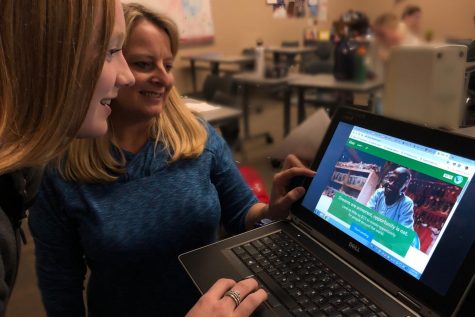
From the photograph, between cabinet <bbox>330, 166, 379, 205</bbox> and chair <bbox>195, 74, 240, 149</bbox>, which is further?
chair <bbox>195, 74, 240, 149</bbox>

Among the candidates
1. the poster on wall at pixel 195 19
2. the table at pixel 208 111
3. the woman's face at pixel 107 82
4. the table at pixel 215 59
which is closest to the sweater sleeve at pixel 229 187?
the table at pixel 208 111

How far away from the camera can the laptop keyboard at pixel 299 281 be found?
50cm

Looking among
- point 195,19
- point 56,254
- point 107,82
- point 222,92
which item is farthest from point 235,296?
point 195,19

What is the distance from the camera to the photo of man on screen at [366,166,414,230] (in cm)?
51

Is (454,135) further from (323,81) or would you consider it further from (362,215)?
(323,81)

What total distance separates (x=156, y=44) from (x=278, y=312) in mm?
568

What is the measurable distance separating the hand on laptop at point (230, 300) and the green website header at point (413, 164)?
0.84 feet

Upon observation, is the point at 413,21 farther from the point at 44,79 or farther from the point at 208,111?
the point at 208,111

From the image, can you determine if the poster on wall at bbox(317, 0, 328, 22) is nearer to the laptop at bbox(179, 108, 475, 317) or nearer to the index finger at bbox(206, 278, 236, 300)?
the laptop at bbox(179, 108, 475, 317)

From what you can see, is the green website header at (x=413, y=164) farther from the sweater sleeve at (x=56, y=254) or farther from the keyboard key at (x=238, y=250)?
the sweater sleeve at (x=56, y=254)

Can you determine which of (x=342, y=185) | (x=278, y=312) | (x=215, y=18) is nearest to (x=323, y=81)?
(x=215, y=18)

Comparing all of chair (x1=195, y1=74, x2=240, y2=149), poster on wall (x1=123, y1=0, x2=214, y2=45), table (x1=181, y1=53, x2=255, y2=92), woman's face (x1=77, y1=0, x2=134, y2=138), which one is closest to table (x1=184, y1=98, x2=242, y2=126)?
poster on wall (x1=123, y1=0, x2=214, y2=45)

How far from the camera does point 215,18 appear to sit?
3127 mm

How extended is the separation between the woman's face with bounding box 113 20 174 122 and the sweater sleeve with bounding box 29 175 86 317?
206 millimetres
